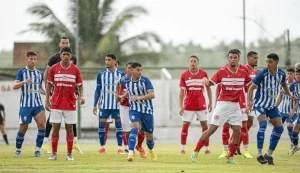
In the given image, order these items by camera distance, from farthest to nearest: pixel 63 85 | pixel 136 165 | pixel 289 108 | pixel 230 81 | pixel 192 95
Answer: pixel 289 108 → pixel 192 95 → pixel 63 85 → pixel 230 81 → pixel 136 165

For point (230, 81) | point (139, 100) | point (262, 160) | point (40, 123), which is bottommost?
point (262, 160)

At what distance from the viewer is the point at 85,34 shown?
4338cm

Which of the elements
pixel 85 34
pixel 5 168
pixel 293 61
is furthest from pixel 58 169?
pixel 85 34

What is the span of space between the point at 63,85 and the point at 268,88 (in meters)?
4.49

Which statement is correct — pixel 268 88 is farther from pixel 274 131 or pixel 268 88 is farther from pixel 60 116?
pixel 60 116

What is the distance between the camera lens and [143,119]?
1830cm

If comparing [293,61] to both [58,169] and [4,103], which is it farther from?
[58,169]

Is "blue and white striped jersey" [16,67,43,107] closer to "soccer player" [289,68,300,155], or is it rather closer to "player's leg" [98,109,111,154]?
"player's leg" [98,109,111,154]

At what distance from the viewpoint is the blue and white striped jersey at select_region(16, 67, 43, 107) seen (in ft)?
64.7

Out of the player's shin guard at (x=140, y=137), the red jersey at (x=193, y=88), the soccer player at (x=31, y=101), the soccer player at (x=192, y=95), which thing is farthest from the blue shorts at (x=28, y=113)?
the red jersey at (x=193, y=88)

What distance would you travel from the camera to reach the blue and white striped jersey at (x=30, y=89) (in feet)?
64.7

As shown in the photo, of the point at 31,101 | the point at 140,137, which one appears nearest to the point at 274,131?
the point at 140,137

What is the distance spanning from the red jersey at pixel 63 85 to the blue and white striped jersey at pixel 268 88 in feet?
13.3

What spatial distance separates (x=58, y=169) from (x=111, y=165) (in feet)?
4.63
